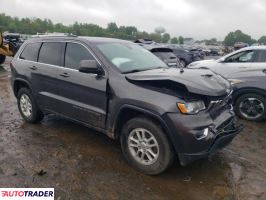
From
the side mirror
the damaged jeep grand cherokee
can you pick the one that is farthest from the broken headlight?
the side mirror

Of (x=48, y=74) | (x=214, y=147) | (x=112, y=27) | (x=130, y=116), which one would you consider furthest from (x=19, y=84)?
(x=112, y=27)

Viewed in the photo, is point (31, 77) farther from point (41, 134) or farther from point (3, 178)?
point (3, 178)

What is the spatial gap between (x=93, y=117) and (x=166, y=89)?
1282 mm

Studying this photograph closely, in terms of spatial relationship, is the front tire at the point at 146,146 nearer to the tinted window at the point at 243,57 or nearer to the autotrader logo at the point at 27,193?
the autotrader logo at the point at 27,193

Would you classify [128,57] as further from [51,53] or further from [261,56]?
[261,56]

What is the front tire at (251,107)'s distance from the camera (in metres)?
6.56

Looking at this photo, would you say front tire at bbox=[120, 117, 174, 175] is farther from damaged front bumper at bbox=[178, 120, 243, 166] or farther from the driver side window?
the driver side window

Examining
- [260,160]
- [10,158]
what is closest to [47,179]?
[10,158]

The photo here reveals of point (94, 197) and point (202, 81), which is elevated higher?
point (202, 81)

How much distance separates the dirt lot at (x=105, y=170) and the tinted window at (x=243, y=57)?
3.35 meters

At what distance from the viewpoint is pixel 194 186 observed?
3.92 m

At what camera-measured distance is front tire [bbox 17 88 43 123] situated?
5.81 m

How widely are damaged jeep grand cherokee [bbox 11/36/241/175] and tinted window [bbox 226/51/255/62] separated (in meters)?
3.97

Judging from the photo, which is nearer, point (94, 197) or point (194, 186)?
point (94, 197)
